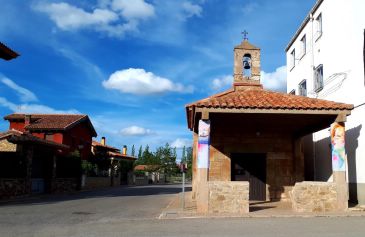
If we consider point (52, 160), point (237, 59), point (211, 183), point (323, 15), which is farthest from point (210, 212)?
point (52, 160)

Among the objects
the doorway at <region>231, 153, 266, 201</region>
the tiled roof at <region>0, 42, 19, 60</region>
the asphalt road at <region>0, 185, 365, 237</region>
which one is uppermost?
the tiled roof at <region>0, 42, 19, 60</region>

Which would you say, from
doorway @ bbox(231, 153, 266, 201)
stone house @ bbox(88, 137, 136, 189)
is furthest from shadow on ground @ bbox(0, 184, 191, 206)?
doorway @ bbox(231, 153, 266, 201)

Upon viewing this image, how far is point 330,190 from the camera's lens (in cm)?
1446

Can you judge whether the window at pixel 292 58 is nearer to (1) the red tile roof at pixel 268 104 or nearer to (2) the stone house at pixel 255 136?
(2) the stone house at pixel 255 136

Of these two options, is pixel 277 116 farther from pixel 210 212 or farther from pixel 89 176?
pixel 89 176

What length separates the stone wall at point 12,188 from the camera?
71.3ft

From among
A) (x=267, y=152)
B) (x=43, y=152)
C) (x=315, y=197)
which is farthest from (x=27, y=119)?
(x=315, y=197)

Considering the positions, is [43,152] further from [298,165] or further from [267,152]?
[298,165]

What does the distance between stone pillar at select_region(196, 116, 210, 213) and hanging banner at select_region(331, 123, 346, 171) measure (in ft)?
14.7

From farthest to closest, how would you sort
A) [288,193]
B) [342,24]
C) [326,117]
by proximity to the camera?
[288,193]
[342,24]
[326,117]

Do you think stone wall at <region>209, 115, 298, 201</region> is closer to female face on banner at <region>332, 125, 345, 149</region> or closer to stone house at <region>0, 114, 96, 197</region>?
female face on banner at <region>332, 125, 345, 149</region>

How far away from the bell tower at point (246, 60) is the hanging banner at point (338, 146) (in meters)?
6.13

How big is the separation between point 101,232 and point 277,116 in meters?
8.50

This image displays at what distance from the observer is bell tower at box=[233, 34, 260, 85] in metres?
20.5
